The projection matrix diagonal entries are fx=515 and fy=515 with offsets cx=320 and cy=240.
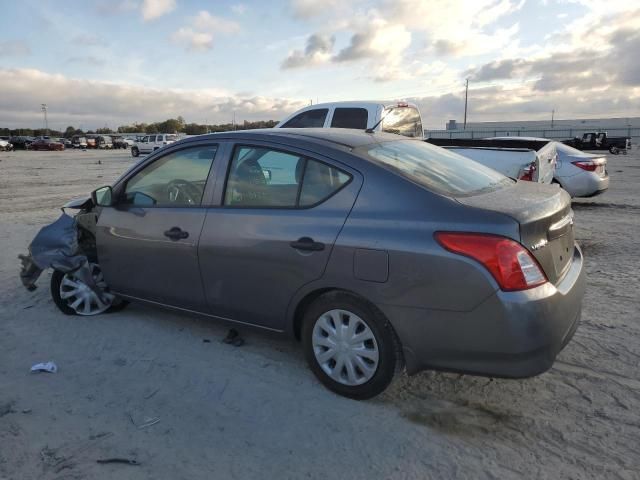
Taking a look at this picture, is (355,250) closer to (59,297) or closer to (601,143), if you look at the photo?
(59,297)

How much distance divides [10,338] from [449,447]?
11.9ft

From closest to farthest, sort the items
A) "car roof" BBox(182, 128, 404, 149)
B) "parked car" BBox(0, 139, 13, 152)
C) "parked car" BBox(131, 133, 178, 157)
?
1. "car roof" BBox(182, 128, 404, 149)
2. "parked car" BBox(131, 133, 178, 157)
3. "parked car" BBox(0, 139, 13, 152)

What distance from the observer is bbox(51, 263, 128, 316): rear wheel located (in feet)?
15.5

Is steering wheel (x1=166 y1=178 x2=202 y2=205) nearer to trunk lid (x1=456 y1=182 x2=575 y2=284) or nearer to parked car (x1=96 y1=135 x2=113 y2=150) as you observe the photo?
trunk lid (x1=456 y1=182 x2=575 y2=284)

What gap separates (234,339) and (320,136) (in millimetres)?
1777

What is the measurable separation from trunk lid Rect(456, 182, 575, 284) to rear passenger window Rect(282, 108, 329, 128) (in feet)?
21.8

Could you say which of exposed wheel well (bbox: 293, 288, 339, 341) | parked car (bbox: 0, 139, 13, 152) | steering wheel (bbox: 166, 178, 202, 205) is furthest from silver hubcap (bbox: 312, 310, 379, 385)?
parked car (bbox: 0, 139, 13, 152)

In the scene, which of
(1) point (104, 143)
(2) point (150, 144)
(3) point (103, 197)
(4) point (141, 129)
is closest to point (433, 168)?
(3) point (103, 197)

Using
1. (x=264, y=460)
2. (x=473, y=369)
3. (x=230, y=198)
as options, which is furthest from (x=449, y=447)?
(x=230, y=198)

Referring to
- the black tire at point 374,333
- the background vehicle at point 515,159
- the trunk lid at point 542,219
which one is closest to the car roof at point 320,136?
the trunk lid at point 542,219

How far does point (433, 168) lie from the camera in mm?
3463

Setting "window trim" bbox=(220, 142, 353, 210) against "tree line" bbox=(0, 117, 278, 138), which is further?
"tree line" bbox=(0, 117, 278, 138)

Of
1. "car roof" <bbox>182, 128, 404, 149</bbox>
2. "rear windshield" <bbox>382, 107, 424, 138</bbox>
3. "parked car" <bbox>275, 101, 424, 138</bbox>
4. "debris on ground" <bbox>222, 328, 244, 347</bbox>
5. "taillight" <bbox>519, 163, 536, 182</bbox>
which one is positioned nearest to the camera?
"car roof" <bbox>182, 128, 404, 149</bbox>

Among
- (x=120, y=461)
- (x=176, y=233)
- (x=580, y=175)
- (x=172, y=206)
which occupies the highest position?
(x=172, y=206)
